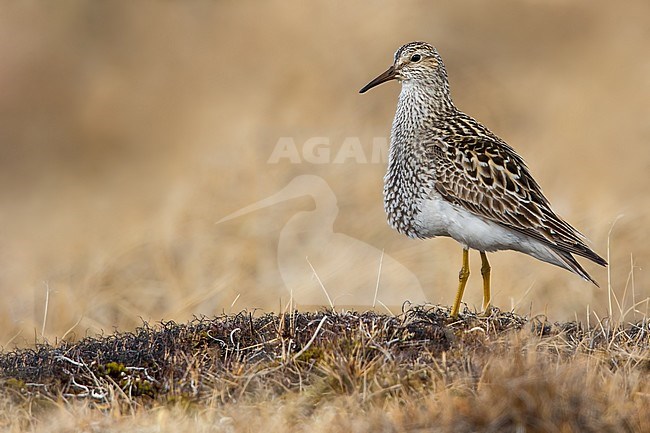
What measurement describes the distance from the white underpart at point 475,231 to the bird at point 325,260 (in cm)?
390

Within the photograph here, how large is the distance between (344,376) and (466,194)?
2.16 m

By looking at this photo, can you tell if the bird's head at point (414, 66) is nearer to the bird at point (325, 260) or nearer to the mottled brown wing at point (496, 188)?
the mottled brown wing at point (496, 188)

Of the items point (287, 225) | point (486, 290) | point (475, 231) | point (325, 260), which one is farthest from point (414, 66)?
point (287, 225)

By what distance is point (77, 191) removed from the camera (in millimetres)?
20562

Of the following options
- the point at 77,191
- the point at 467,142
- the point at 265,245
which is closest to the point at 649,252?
the point at 265,245

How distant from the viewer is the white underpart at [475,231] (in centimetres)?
688

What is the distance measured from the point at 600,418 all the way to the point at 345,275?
24.6 feet

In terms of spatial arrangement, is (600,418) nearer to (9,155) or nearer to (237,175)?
(237,175)

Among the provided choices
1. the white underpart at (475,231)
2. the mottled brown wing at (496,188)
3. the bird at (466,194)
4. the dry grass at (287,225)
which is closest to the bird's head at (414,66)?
the bird at (466,194)

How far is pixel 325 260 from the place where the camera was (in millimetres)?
12391

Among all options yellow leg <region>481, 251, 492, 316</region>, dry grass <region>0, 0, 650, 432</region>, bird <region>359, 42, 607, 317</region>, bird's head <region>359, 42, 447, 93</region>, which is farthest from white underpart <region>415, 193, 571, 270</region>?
bird's head <region>359, 42, 447, 93</region>

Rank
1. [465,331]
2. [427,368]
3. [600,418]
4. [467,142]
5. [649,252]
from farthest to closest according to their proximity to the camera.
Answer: [649,252] → [467,142] → [465,331] → [427,368] → [600,418]

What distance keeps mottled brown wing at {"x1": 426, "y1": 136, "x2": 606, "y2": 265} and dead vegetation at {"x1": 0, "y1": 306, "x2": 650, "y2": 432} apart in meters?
0.69

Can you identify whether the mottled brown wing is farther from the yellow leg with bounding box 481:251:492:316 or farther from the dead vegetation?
the dead vegetation
